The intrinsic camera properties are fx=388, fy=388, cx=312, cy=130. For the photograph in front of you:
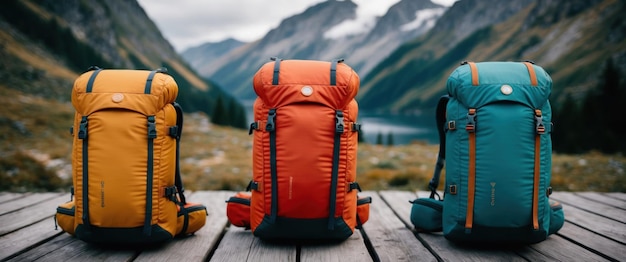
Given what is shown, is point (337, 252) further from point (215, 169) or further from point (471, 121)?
point (215, 169)

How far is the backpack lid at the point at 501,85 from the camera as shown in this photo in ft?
10.4

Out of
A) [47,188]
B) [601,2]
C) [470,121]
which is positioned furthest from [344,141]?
[601,2]

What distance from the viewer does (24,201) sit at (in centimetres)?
466

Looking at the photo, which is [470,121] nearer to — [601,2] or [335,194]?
[335,194]

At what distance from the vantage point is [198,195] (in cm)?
524

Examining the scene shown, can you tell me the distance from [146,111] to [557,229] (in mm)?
3724

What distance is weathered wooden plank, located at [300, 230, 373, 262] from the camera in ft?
10.1

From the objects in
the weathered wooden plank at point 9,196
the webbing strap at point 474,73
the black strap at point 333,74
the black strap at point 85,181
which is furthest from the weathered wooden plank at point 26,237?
the webbing strap at point 474,73

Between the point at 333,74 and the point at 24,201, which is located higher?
the point at 333,74

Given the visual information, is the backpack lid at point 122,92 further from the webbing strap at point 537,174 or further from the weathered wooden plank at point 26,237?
the webbing strap at point 537,174

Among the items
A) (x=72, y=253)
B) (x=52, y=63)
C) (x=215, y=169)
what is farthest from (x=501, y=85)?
(x=52, y=63)

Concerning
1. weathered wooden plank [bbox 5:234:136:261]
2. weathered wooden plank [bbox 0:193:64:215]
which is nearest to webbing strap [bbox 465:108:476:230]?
weathered wooden plank [bbox 5:234:136:261]

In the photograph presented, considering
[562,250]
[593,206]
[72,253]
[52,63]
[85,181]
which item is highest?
[52,63]

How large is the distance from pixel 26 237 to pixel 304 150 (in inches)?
103
